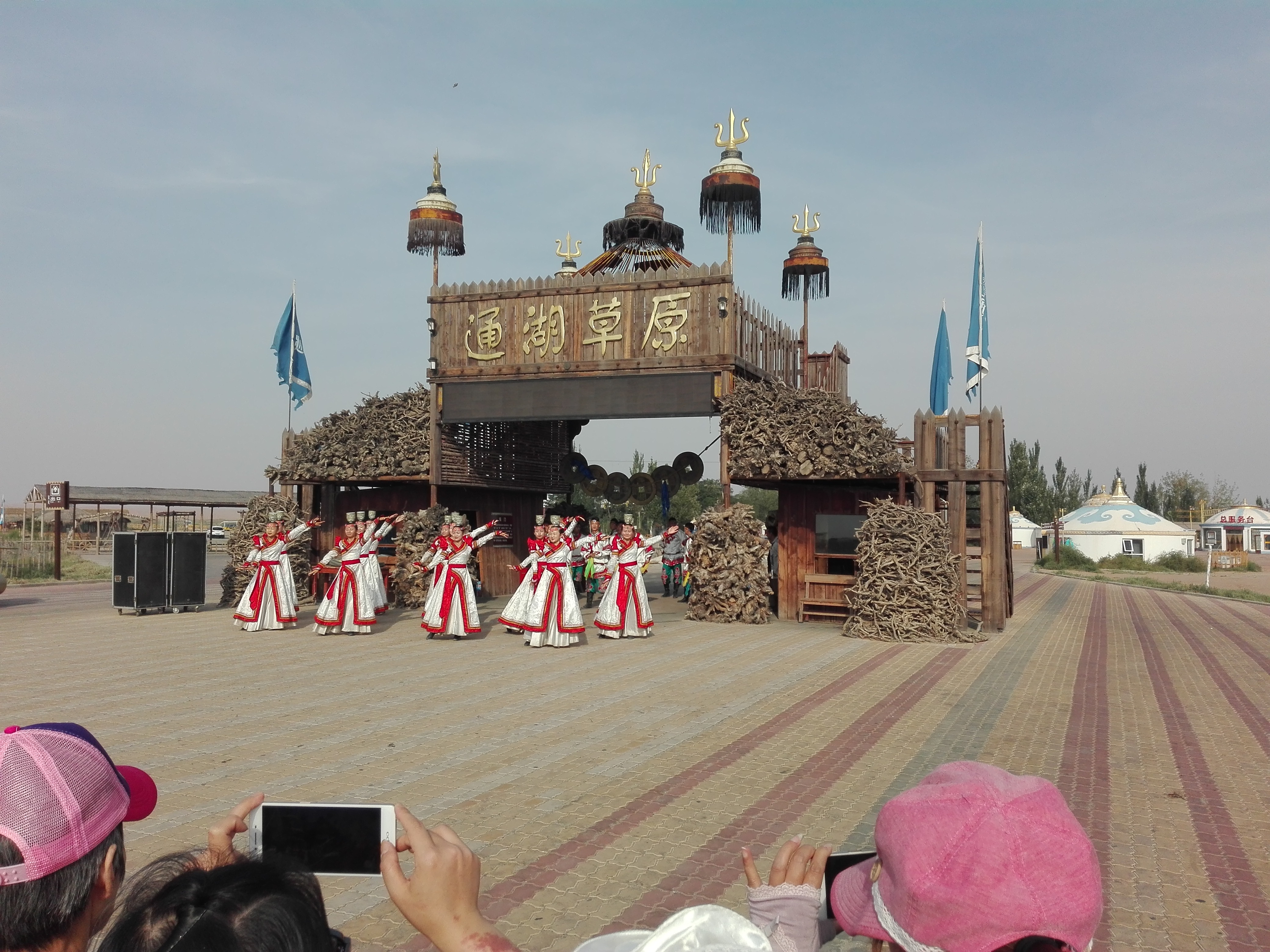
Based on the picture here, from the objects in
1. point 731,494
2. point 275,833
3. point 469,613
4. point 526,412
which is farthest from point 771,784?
point 526,412

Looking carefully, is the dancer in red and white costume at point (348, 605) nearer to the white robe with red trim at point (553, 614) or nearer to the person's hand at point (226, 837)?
the white robe with red trim at point (553, 614)

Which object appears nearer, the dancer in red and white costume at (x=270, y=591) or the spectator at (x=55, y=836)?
the spectator at (x=55, y=836)

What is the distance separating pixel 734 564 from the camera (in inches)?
639

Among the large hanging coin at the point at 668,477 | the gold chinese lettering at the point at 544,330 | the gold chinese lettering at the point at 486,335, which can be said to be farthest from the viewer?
the large hanging coin at the point at 668,477

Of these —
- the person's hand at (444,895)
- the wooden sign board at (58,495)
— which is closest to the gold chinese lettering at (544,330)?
the wooden sign board at (58,495)

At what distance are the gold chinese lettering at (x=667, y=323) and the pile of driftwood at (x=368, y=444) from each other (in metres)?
4.73

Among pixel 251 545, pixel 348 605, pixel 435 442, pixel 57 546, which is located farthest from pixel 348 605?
pixel 57 546

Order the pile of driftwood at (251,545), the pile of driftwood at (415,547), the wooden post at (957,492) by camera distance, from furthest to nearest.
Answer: the pile of driftwood at (251,545) → the pile of driftwood at (415,547) → the wooden post at (957,492)

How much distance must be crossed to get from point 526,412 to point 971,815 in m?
16.5

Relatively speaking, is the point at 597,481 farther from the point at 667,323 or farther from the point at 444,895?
the point at 444,895

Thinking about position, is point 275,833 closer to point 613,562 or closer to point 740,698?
point 740,698

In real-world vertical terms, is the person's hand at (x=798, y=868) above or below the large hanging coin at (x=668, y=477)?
below

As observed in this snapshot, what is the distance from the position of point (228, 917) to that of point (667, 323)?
15729 mm

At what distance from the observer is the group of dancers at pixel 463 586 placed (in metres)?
14.0
